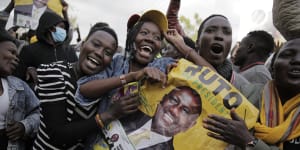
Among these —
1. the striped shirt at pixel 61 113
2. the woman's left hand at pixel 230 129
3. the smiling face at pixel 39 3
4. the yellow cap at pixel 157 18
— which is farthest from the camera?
the smiling face at pixel 39 3

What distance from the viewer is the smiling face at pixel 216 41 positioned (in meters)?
2.13

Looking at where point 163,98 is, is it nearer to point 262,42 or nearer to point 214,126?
point 214,126

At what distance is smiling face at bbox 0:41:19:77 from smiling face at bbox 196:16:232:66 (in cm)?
159

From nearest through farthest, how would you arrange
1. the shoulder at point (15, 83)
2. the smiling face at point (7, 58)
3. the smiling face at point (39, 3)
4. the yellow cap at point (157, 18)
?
the yellow cap at point (157, 18) < the smiling face at point (7, 58) < the shoulder at point (15, 83) < the smiling face at point (39, 3)

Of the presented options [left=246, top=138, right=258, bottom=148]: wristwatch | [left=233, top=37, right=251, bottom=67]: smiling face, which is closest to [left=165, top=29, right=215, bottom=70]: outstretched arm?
→ [left=246, top=138, right=258, bottom=148]: wristwatch

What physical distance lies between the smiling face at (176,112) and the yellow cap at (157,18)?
0.48m

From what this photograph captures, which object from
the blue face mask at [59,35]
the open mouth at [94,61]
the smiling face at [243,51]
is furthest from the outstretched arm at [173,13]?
the blue face mask at [59,35]

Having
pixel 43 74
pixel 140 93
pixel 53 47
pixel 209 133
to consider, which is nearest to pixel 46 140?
pixel 43 74

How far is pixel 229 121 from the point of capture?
67.7 inches

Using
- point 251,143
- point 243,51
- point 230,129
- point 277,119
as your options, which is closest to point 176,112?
point 230,129

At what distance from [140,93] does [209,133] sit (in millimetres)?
425

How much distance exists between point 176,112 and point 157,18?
602 millimetres

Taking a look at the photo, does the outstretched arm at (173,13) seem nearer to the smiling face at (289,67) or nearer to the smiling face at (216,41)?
the smiling face at (216,41)

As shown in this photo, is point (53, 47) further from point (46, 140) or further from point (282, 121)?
point (282, 121)
